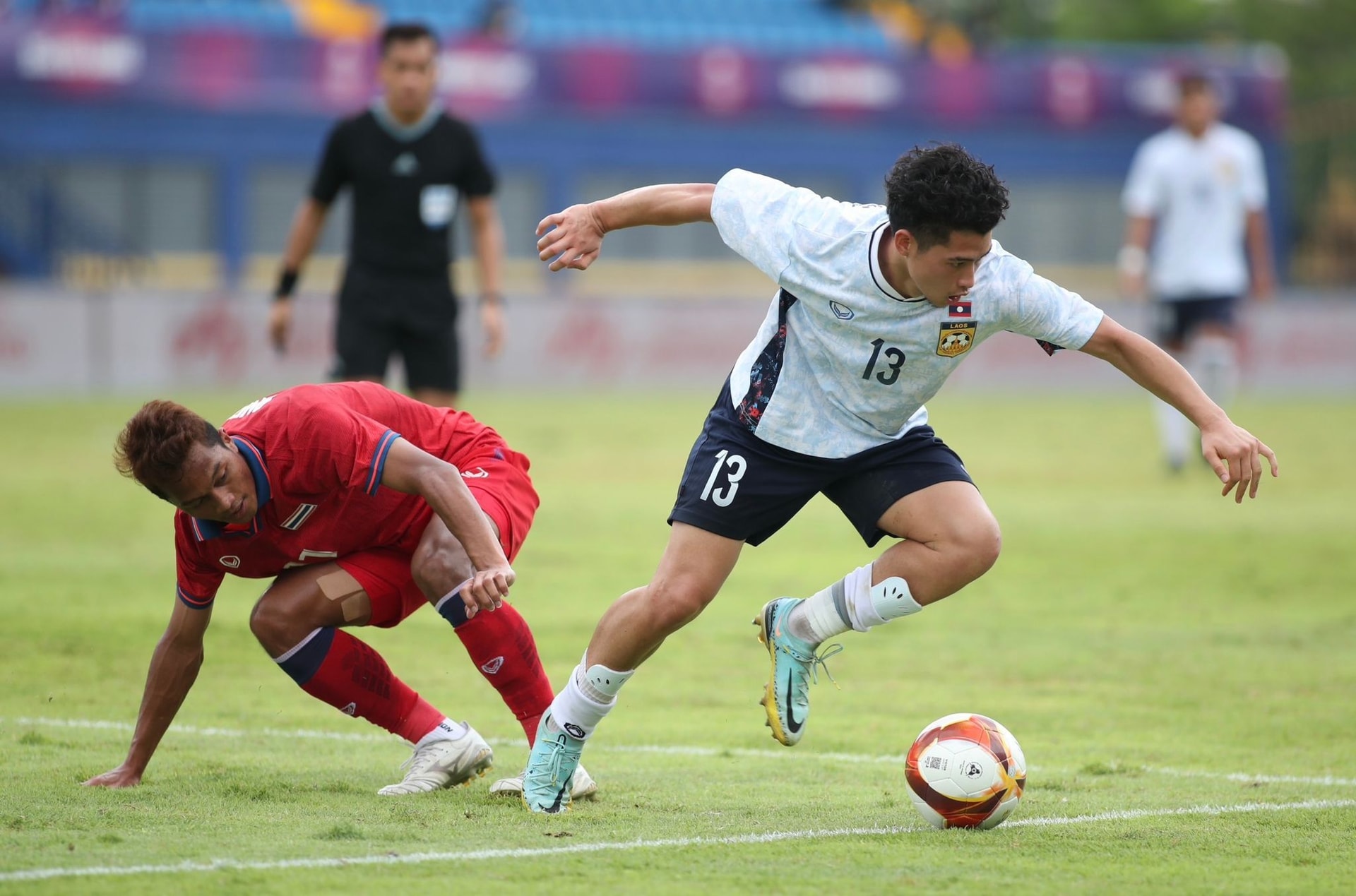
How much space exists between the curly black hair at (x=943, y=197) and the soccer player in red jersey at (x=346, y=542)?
144 cm

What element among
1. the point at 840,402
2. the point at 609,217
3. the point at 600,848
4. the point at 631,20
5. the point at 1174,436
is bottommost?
the point at 1174,436

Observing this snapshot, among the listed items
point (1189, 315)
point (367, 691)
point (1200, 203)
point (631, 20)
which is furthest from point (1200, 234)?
point (631, 20)

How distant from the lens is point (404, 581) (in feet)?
17.2

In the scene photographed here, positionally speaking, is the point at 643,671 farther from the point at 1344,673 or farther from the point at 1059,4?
the point at 1059,4

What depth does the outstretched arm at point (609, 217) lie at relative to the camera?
4934mm

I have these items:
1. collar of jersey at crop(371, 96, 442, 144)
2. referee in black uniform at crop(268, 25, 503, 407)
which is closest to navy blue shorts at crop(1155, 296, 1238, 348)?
referee in black uniform at crop(268, 25, 503, 407)

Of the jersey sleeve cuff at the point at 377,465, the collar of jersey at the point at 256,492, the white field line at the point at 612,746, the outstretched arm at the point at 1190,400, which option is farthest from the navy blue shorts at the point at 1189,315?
the collar of jersey at the point at 256,492

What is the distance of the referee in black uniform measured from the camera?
889cm

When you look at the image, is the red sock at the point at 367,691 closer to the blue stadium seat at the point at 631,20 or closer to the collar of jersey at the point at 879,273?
the collar of jersey at the point at 879,273

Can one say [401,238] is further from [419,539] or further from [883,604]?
[883,604]

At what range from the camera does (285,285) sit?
912cm

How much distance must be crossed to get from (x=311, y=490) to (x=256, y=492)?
7.6 inches

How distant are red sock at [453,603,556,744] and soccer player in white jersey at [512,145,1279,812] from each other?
263 millimetres

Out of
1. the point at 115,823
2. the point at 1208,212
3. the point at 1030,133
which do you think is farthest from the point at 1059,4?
the point at 115,823
